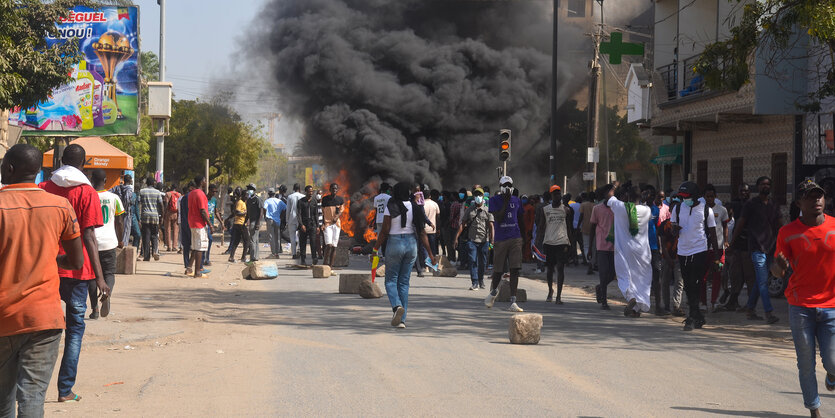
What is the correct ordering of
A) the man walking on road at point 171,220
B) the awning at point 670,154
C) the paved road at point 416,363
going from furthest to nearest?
the awning at point 670,154 < the man walking on road at point 171,220 < the paved road at point 416,363

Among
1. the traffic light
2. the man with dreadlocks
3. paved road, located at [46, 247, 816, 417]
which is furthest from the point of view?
the traffic light

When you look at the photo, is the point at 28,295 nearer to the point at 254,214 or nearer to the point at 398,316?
the point at 398,316

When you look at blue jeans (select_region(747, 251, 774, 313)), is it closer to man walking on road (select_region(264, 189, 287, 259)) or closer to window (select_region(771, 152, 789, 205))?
window (select_region(771, 152, 789, 205))

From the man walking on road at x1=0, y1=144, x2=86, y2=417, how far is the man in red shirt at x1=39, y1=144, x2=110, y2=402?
1.35 meters

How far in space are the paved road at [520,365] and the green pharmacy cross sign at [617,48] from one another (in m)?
17.0

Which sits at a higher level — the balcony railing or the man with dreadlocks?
the balcony railing

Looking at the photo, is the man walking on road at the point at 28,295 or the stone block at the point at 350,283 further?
the stone block at the point at 350,283

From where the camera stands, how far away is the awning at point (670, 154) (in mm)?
24500

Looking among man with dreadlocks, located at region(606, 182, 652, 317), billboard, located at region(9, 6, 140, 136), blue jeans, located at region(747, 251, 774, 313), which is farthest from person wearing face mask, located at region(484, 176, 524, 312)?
billboard, located at region(9, 6, 140, 136)

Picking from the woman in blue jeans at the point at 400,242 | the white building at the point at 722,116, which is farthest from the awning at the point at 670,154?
the woman in blue jeans at the point at 400,242

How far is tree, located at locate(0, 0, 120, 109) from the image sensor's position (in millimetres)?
14695

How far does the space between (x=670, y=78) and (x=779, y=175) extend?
5.86 m

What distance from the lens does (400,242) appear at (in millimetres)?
10102

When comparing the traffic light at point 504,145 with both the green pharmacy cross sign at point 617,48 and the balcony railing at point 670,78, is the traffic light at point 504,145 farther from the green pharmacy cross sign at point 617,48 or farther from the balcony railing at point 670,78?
the green pharmacy cross sign at point 617,48
